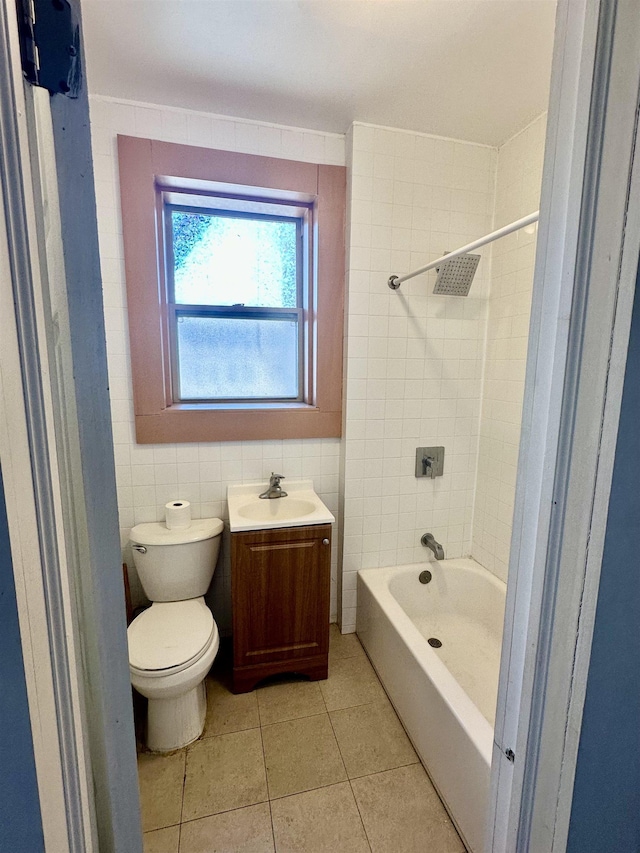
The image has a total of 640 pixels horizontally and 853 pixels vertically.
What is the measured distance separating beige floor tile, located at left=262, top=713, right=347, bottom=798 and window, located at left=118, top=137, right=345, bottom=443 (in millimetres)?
1222

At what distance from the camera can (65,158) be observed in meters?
0.41

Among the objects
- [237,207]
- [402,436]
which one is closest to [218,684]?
[402,436]

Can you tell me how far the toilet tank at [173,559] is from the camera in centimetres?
165

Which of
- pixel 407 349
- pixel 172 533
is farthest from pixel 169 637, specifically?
pixel 407 349

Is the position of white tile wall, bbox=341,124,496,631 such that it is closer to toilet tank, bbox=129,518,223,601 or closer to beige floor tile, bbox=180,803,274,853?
toilet tank, bbox=129,518,223,601

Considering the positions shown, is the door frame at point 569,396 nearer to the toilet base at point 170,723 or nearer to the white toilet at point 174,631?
the white toilet at point 174,631

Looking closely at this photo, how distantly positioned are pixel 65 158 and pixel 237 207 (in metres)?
1.68

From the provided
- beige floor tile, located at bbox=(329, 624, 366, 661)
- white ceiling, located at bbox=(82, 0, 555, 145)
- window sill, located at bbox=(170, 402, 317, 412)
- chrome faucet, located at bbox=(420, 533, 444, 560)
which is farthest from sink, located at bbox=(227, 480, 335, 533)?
white ceiling, located at bbox=(82, 0, 555, 145)

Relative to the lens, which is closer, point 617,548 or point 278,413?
point 617,548

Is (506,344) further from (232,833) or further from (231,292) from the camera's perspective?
(232,833)

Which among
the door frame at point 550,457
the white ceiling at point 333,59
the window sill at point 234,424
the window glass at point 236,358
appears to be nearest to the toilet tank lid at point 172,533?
the window sill at point 234,424

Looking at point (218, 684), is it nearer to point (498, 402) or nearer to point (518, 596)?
point (518, 596)

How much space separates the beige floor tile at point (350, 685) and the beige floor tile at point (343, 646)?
0.09 feet

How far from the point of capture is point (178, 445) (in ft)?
6.03
